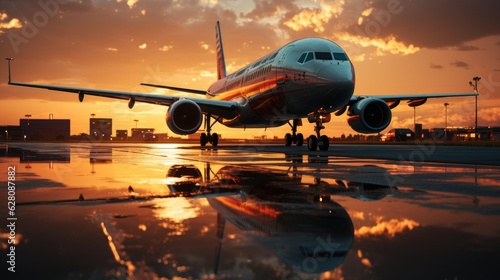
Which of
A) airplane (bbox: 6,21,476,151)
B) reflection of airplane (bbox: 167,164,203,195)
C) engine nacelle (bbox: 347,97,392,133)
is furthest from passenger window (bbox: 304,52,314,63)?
reflection of airplane (bbox: 167,164,203,195)

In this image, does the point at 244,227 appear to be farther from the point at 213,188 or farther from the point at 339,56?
the point at 339,56

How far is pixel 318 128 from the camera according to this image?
65.5 feet

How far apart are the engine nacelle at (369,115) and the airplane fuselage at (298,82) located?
7.10ft

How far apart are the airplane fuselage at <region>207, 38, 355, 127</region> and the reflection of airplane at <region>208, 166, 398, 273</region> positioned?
11.0 m

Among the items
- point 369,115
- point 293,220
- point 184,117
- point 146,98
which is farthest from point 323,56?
point 293,220

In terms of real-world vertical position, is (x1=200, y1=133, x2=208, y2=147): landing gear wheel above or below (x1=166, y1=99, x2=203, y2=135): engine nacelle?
below

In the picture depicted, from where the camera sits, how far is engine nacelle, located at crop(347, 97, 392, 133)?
2103cm

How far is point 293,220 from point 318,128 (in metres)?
15.8

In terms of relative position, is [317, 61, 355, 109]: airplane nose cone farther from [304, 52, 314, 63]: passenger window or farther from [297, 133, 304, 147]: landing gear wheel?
[297, 133, 304, 147]: landing gear wheel

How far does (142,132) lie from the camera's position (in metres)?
185

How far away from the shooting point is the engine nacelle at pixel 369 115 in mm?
21031

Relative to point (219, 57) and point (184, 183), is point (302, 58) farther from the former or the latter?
point (219, 57)

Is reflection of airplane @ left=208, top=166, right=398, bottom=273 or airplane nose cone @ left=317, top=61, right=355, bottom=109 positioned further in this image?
airplane nose cone @ left=317, top=61, right=355, bottom=109

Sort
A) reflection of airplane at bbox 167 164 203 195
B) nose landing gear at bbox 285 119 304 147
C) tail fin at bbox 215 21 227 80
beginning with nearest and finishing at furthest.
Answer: reflection of airplane at bbox 167 164 203 195, nose landing gear at bbox 285 119 304 147, tail fin at bbox 215 21 227 80
